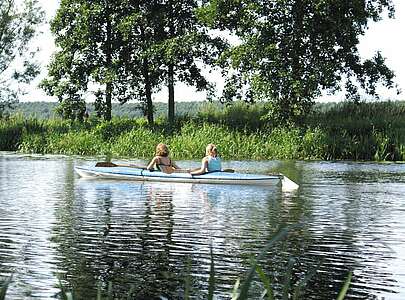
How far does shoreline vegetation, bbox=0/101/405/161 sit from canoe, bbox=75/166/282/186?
36.0 feet

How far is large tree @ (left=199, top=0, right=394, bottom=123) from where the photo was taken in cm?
3531

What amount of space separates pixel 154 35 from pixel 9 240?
106 feet

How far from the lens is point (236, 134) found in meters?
36.2

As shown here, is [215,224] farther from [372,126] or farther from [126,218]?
[372,126]

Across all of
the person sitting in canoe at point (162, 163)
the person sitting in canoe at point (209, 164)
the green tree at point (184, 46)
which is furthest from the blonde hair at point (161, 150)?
the green tree at point (184, 46)

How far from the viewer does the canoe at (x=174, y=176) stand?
21.0 metres

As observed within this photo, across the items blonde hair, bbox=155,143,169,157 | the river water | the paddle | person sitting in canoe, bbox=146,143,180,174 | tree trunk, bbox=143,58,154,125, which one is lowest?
the river water

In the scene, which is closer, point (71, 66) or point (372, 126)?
point (372, 126)

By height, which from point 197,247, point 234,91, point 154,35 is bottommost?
point 197,247

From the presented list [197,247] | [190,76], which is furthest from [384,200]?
[190,76]

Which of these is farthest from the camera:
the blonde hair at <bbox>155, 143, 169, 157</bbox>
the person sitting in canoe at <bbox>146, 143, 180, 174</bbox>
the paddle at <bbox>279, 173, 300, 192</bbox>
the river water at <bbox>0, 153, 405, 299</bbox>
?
the blonde hair at <bbox>155, 143, 169, 157</bbox>

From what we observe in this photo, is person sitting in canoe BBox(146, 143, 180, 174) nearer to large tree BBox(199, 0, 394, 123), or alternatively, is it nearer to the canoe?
the canoe

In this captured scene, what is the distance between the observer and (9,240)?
1139 centimetres

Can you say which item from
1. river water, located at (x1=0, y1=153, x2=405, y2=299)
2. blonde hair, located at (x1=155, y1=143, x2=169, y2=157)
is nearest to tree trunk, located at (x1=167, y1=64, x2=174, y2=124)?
blonde hair, located at (x1=155, y1=143, x2=169, y2=157)
